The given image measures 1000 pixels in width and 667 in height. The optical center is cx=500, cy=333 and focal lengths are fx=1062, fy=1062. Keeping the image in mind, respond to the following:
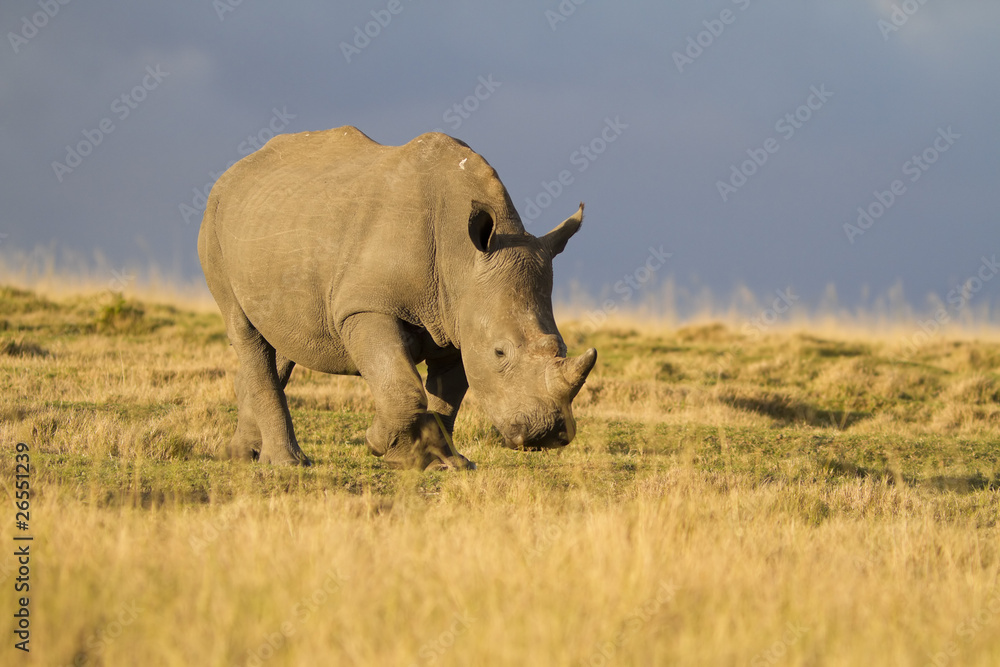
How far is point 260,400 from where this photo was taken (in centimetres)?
804

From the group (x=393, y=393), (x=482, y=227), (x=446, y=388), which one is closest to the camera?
(x=482, y=227)

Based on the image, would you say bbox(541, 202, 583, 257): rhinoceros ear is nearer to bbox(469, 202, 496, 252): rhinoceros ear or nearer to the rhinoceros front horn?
bbox(469, 202, 496, 252): rhinoceros ear

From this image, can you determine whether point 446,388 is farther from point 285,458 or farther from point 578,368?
point 578,368

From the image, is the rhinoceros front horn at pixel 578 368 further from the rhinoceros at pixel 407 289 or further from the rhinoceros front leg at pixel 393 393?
the rhinoceros front leg at pixel 393 393

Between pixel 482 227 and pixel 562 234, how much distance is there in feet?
2.34

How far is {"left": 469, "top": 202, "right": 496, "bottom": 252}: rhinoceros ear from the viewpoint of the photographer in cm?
622

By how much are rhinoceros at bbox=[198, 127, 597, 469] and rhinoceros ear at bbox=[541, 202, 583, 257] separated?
1 cm

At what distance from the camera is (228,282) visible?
834cm

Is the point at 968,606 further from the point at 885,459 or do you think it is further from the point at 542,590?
the point at 885,459

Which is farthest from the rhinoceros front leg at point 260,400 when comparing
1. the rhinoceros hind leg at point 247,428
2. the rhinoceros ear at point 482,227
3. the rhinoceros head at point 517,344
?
the rhinoceros ear at point 482,227

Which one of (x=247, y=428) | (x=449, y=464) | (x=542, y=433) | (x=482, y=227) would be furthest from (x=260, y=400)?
(x=542, y=433)

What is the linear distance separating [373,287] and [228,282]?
2.23 metres

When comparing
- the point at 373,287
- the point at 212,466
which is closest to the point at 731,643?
the point at 373,287

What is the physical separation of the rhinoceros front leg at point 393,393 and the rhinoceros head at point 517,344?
41 cm
